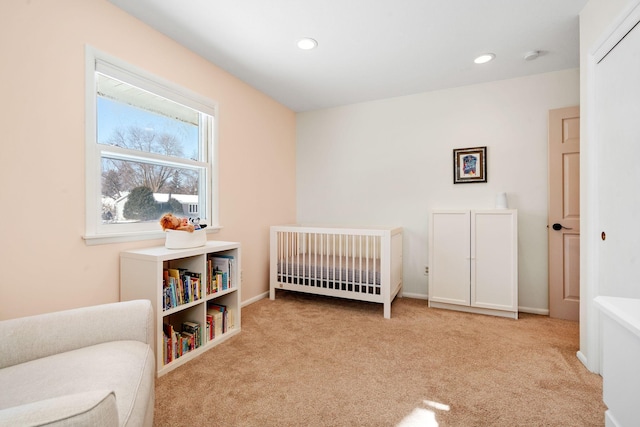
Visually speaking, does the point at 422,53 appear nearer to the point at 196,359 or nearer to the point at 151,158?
the point at 151,158

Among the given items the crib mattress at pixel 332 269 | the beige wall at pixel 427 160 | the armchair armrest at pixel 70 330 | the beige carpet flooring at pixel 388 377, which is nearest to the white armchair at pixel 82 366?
the armchair armrest at pixel 70 330

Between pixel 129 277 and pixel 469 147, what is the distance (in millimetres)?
3246

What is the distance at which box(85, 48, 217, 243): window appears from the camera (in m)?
1.78

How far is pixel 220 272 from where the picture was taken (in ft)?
→ 7.55

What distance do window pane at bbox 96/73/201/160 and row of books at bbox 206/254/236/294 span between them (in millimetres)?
916

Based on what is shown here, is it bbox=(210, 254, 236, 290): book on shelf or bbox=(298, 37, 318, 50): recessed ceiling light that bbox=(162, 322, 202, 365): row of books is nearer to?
bbox=(210, 254, 236, 290): book on shelf

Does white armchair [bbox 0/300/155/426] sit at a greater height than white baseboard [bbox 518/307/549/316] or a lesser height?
greater

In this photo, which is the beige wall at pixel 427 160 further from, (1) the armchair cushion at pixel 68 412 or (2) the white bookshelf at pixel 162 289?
(1) the armchair cushion at pixel 68 412

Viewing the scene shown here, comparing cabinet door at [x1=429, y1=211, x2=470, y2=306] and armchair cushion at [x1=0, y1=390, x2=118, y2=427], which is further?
cabinet door at [x1=429, y1=211, x2=470, y2=306]

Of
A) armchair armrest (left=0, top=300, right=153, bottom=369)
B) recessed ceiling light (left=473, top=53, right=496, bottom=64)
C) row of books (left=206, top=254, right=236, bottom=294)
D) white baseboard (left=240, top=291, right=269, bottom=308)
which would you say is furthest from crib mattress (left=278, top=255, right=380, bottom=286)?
recessed ceiling light (left=473, top=53, right=496, bottom=64)

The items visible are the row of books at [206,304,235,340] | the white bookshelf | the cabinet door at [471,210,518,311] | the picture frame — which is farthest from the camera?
the picture frame

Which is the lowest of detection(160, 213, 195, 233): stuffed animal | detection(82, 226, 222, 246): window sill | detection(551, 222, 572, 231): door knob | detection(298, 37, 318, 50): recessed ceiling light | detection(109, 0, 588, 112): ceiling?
detection(82, 226, 222, 246): window sill

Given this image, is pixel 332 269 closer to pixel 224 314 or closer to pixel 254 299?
pixel 254 299

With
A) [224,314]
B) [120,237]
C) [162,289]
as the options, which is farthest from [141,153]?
[224,314]
